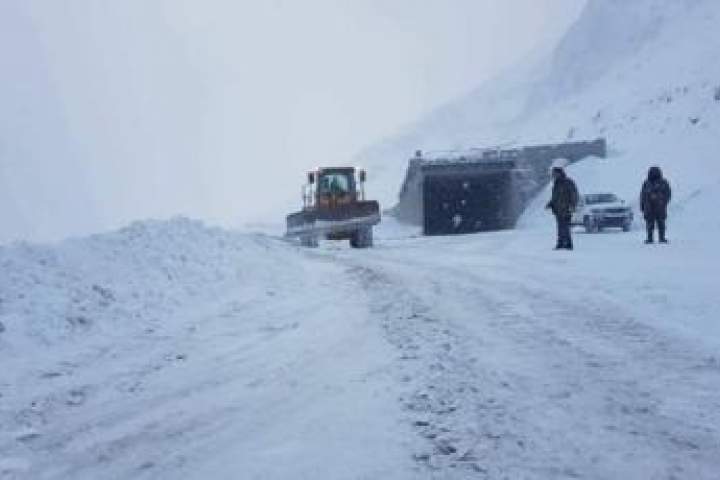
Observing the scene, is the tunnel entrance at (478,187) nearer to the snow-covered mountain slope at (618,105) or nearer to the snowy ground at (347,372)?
the snow-covered mountain slope at (618,105)

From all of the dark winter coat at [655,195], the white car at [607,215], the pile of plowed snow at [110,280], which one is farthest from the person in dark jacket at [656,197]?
the white car at [607,215]

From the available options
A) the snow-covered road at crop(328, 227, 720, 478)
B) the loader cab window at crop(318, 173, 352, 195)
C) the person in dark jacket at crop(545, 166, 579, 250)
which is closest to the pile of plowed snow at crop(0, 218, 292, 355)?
the snow-covered road at crop(328, 227, 720, 478)

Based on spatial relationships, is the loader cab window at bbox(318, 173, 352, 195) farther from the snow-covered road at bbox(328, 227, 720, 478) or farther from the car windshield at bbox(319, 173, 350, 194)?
the snow-covered road at bbox(328, 227, 720, 478)

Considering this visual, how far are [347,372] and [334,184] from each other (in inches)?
1011

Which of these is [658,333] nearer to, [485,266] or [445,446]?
[445,446]

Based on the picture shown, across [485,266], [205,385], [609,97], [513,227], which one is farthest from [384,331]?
[609,97]

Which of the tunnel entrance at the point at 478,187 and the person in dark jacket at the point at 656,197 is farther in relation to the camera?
the tunnel entrance at the point at 478,187

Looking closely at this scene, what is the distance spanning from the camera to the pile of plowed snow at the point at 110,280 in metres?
9.44

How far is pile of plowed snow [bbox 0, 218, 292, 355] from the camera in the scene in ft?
31.0

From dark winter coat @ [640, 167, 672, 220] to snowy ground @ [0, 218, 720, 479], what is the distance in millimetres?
7844

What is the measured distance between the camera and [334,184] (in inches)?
1291

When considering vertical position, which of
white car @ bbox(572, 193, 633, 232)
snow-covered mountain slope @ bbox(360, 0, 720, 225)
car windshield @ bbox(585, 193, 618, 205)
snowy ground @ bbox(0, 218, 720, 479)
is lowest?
snowy ground @ bbox(0, 218, 720, 479)

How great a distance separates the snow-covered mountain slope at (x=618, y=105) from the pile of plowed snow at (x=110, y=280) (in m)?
26.2

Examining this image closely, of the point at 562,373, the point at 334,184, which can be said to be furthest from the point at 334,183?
the point at 562,373
